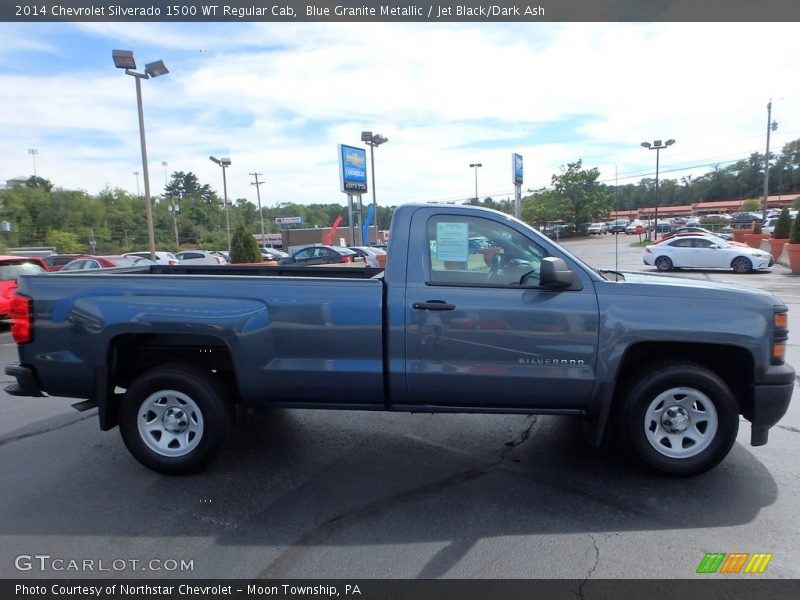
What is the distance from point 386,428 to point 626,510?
7.46ft

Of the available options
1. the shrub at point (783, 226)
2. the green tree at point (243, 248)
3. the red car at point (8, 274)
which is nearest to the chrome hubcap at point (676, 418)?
the red car at point (8, 274)

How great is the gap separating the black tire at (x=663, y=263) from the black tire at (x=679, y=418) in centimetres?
2052

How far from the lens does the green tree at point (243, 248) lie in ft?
75.4

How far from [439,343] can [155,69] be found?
1967 cm

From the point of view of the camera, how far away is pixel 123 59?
18375 mm

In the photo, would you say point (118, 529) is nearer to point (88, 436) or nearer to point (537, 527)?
point (88, 436)

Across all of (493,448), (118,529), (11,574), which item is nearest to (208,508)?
(118,529)

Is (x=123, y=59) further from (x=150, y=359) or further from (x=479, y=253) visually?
(x=479, y=253)

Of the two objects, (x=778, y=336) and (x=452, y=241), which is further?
(x=452, y=241)

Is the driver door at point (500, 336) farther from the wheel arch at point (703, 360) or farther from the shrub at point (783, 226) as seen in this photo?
the shrub at point (783, 226)

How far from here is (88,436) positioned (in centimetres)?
506

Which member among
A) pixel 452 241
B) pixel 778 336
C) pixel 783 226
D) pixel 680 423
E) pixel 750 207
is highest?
pixel 750 207

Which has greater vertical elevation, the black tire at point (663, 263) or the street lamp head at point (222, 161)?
the street lamp head at point (222, 161)

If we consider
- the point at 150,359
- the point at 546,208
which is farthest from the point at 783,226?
the point at 546,208
